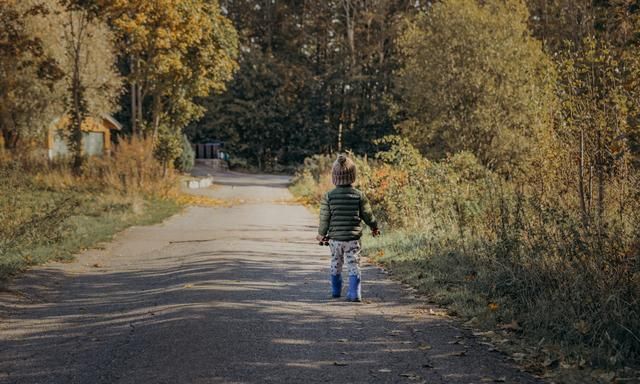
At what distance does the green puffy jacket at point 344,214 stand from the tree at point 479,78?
79.3 ft

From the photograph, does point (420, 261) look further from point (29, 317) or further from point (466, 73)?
point (466, 73)

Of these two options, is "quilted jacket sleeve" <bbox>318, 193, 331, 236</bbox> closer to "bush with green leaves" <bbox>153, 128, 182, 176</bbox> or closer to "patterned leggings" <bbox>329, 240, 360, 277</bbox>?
"patterned leggings" <bbox>329, 240, 360, 277</bbox>

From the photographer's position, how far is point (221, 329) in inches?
292

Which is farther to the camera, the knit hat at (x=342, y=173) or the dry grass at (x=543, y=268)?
the knit hat at (x=342, y=173)

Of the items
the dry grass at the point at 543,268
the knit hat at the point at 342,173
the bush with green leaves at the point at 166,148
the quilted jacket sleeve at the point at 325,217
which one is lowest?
the dry grass at the point at 543,268

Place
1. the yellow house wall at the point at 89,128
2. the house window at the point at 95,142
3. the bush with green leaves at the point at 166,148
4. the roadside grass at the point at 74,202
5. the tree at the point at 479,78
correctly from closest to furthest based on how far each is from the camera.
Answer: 1. the roadside grass at the point at 74,202
2. the tree at the point at 479,78
3. the bush with green leaves at the point at 166,148
4. the yellow house wall at the point at 89,128
5. the house window at the point at 95,142

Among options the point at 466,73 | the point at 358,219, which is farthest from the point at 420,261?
the point at 466,73

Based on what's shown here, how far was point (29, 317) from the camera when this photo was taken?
855cm

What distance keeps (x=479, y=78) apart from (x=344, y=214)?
2690cm

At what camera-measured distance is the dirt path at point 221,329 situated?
19.8 feet

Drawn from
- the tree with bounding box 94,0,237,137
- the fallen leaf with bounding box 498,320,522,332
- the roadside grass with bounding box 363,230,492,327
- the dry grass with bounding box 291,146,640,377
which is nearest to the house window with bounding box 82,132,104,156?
the tree with bounding box 94,0,237,137

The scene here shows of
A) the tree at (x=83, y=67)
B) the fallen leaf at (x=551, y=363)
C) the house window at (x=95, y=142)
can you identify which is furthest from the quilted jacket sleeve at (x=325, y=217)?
the house window at (x=95, y=142)

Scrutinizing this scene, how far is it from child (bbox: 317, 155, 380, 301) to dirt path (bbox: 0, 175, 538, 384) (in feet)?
1.68

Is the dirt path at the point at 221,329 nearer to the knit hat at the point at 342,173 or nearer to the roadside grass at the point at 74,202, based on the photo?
the roadside grass at the point at 74,202
